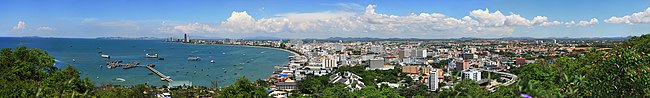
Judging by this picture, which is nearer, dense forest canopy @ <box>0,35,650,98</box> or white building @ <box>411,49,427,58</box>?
dense forest canopy @ <box>0,35,650,98</box>

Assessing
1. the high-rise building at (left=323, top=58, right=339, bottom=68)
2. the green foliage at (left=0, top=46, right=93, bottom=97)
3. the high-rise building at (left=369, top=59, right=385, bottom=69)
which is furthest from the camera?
the high-rise building at (left=323, top=58, right=339, bottom=68)

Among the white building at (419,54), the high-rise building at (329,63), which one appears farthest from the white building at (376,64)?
the white building at (419,54)

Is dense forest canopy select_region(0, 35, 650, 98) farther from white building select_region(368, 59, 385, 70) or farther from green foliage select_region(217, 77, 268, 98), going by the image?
white building select_region(368, 59, 385, 70)

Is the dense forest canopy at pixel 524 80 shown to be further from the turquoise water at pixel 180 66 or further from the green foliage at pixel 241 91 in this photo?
the turquoise water at pixel 180 66

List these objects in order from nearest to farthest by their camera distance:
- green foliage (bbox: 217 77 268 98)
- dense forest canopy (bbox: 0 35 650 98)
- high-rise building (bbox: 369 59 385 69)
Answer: dense forest canopy (bbox: 0 35 650 98)
green foliage (bbox: 217 77 268 98)
high-rise building (bbox: 369 59 385 69)

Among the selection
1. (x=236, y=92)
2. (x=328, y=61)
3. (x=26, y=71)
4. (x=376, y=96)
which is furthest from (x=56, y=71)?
(x=328, y=61)

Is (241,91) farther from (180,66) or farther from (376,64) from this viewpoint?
(180,66)

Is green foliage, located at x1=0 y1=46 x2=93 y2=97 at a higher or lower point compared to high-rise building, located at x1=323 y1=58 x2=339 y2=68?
higher

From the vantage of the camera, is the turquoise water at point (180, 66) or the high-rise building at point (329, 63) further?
the high-rise building at point (329, 63)

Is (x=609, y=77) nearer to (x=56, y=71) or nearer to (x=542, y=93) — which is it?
(x=542, y=93)

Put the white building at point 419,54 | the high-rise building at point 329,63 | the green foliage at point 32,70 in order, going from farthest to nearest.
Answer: the white building at point 419,54 < the high-rise building at point 329,63 < the green foliage at point 32,70

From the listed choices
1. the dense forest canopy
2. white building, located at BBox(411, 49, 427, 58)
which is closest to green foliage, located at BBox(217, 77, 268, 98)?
the dense forest canopy
